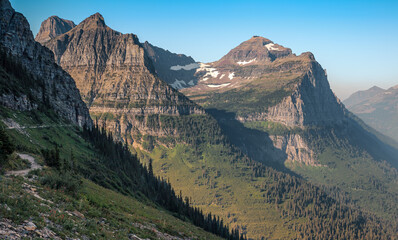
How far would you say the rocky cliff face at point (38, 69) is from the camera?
144 metres

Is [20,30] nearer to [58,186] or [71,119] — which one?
[71,119]

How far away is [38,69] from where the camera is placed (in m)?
158

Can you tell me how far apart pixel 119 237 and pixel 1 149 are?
23.7 metres

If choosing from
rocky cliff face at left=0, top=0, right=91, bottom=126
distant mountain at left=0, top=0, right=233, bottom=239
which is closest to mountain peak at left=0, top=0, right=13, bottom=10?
rocky cliff face at left=0, top=0, right=91, bottom=126

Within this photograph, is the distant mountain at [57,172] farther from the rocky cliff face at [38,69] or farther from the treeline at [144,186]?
the treeline at [144,186]

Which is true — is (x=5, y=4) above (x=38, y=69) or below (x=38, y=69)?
above

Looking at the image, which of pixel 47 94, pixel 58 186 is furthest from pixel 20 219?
pixel 47 94

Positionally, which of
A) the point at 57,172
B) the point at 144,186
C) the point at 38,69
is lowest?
the point at 144,186

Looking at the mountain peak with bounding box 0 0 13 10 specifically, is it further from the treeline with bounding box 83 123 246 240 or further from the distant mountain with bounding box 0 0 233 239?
the treeline with bounding box 83 123 246 240

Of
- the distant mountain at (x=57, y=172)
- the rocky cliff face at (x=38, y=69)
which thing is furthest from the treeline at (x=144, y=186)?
the rocky cliff face at (x=38, y=69)

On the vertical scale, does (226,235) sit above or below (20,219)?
below

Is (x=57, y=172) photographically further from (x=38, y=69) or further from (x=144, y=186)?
(x=38, y=69)

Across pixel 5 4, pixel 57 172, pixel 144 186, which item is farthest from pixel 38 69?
pixel 57 172

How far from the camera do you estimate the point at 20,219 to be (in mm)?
23734
